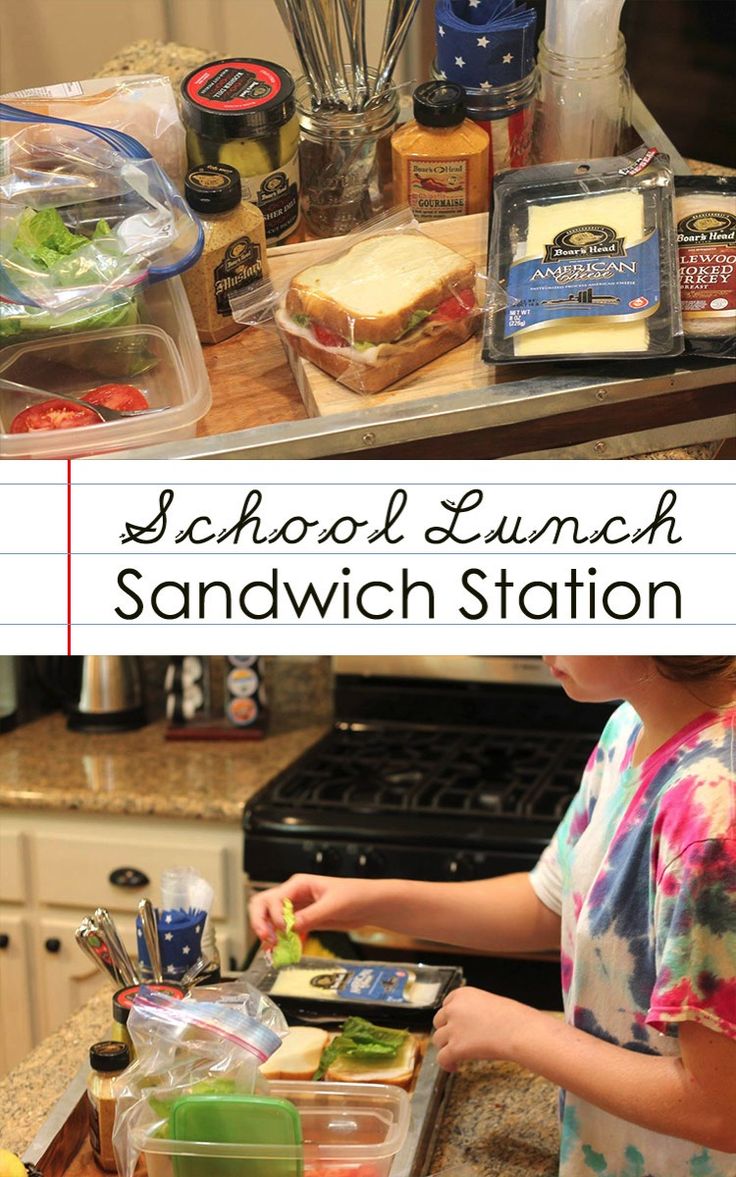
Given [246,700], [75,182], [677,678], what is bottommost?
[246,700]

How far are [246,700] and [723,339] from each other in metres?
1.48

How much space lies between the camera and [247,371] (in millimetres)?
920

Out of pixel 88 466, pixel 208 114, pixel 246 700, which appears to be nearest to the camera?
pixel 88 466

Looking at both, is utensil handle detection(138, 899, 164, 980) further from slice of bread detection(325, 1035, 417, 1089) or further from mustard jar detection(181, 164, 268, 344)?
mustard jar detection(181, 164, 268, 344)

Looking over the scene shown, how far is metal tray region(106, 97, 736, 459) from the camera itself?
816mm

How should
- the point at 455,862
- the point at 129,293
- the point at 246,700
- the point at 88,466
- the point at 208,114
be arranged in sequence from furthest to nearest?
the point at 246,700
the point at 455,862
the point at 208,114
the point at 129,293
the point at 88,466

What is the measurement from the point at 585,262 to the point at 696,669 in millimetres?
291

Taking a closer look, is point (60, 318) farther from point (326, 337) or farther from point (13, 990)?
point (13, 990)

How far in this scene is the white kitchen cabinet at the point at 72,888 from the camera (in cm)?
204

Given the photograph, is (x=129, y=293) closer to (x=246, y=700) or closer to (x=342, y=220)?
(x=342, y=220)

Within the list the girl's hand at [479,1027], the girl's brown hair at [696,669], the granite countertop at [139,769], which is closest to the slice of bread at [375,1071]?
the girl's hand at [479,1027]

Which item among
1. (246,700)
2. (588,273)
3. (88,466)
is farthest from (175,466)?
(246,700)

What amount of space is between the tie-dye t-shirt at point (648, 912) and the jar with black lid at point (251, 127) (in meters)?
0.47

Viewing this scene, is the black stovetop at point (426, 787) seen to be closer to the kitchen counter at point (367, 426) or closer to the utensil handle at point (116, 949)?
the utensil handle at point (116, 949)
